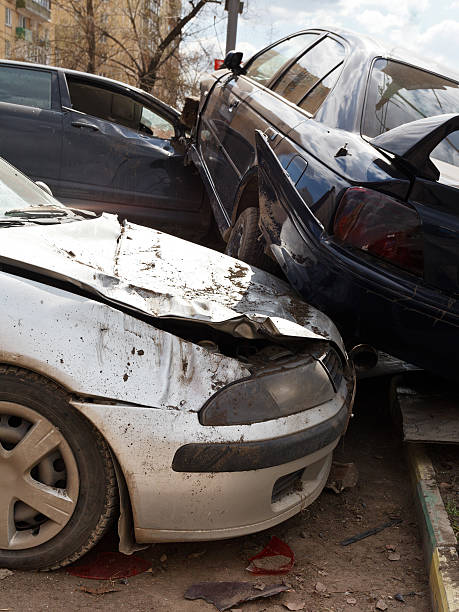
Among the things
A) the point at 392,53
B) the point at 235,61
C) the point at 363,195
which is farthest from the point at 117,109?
the point at 363,195

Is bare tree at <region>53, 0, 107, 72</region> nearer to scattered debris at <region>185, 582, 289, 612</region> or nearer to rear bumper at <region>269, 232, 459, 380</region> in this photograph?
rear bumper at <region>269, 232, 459, 380</region>

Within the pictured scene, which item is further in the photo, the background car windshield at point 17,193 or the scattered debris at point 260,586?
the background car windshield at point 17,193

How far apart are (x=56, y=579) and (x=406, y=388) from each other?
204 centimetres

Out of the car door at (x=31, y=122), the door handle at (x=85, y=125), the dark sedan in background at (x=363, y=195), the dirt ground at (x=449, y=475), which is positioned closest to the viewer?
the dirt ground at (x=449, y=475)

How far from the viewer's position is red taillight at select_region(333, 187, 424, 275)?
288 centimetres

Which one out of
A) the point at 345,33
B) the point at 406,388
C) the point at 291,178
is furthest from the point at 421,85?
the point at 406,388

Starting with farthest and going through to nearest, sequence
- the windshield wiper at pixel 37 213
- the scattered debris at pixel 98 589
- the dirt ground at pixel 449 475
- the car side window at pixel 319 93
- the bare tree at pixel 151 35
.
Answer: the bare tree at pixel 151 35, the car side window at pixel 319 93, the windshield wiper at pixel 37 213, the dirt ground at pixel 449 475, the scattered debris at pixel 98 589

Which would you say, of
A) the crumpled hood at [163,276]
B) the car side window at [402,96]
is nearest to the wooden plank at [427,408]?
the crumpled hood at [163,276]

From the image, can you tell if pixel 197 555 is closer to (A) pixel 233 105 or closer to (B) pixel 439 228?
(B) pixel 439 228

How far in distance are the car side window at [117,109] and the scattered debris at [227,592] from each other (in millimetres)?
4891

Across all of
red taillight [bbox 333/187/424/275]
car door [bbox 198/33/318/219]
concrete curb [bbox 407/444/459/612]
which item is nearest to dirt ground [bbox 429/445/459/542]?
concrete curb [bbox 407/444/459/612]

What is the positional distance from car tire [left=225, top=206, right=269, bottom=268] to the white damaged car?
4.77 feet

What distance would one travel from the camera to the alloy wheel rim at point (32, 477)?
89.5 inches

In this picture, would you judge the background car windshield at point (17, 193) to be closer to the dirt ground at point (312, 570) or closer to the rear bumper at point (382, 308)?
the rear bumper at point (382, 308)
